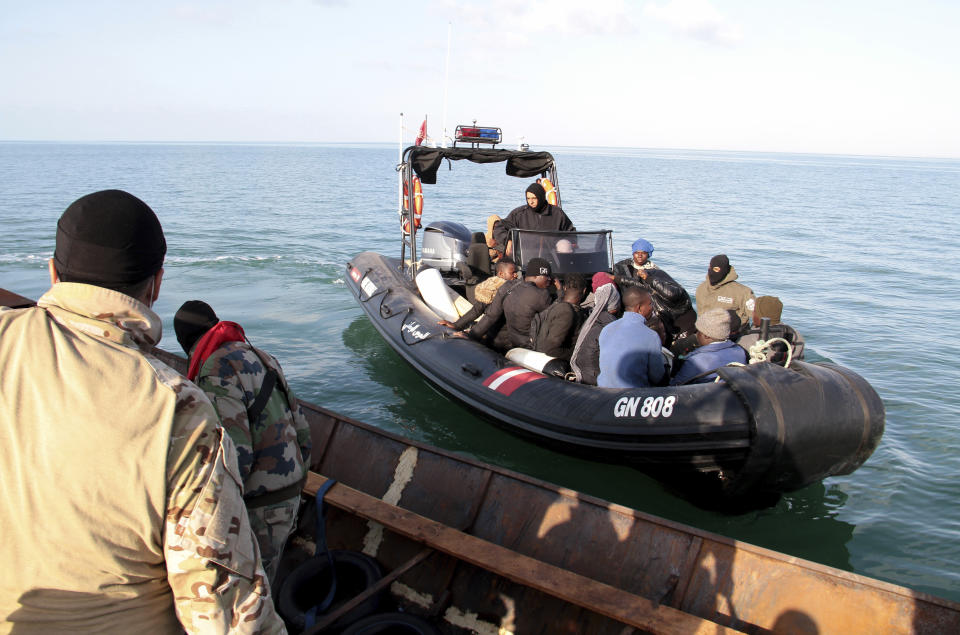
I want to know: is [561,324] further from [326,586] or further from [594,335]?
[326,586]

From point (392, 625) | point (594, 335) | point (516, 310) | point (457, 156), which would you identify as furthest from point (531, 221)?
point (392, 625)

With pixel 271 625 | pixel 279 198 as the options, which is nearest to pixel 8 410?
pixel 271 625

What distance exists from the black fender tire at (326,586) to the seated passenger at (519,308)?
116 inches

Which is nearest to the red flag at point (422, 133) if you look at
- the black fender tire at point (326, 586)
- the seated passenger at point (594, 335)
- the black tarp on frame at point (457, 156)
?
the black tarp on frame at point (457, 156)

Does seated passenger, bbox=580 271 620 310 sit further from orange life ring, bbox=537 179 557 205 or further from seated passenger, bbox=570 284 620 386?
orange life ring, bbox=537 179 557 205

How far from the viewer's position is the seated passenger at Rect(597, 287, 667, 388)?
197 inches

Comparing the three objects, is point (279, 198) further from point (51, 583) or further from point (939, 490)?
point (51, 583)

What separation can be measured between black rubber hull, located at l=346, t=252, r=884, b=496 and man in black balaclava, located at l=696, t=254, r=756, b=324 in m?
1.96

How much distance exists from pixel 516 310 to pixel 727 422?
2.41 m

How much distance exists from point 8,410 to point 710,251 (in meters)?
20.6

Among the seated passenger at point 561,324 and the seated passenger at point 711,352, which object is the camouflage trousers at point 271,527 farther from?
the seated passenger at point 561,324

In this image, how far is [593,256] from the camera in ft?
23.9

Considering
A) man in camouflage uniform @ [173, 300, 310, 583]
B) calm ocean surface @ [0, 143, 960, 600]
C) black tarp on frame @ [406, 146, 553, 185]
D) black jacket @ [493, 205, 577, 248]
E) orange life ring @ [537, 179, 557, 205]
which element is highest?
black tarp on frame @ [406, 146, 553, 185]

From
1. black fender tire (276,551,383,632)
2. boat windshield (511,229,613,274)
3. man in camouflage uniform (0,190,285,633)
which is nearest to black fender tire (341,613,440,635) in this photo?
black fender tire (276,551,383,632)
